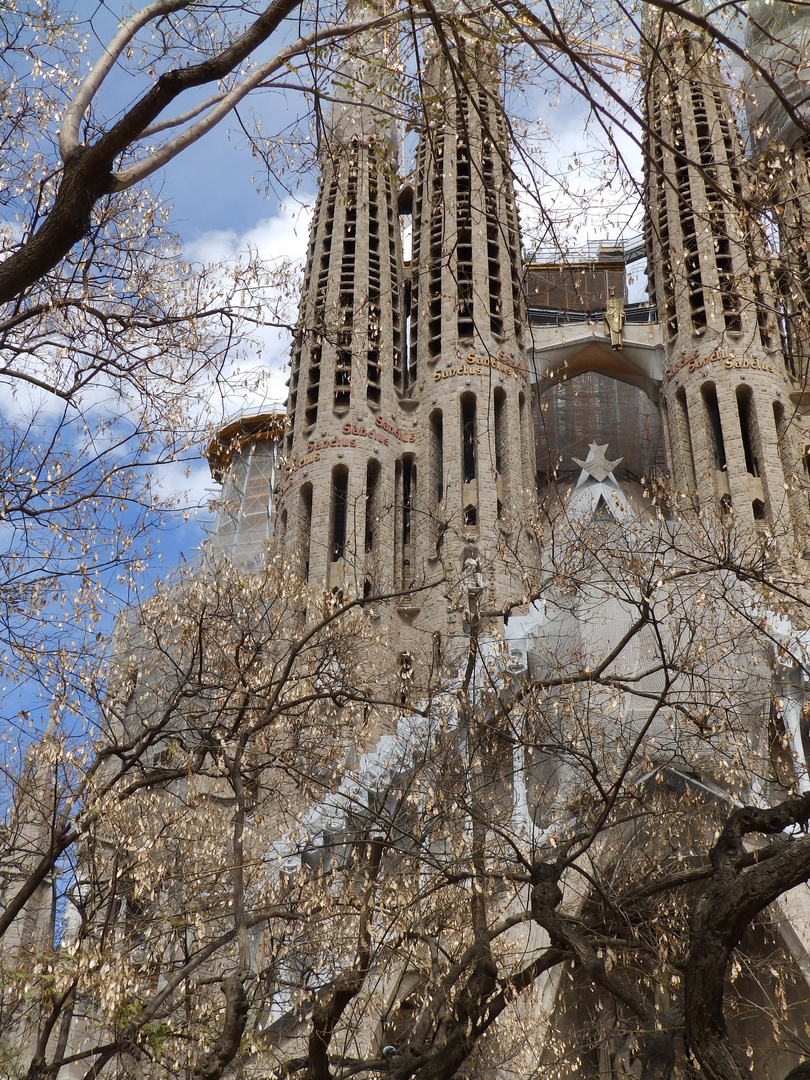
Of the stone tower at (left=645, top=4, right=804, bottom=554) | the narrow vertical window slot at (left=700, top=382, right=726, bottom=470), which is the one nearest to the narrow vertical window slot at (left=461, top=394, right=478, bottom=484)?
the stone tower at (left=645, top=4, right=804, bottom=554)

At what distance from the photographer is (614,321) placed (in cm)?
3925

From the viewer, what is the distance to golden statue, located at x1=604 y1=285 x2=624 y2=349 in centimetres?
3900

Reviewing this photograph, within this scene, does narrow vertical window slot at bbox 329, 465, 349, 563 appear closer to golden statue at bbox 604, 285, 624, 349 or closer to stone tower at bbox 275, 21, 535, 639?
stone tower at bbox 275, 21, 535, 639

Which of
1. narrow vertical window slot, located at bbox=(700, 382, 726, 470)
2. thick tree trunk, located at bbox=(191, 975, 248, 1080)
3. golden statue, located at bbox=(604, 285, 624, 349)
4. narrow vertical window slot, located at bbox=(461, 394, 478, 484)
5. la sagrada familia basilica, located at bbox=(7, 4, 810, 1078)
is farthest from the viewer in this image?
golden statue, located at bbox=(604, 285, 624, 349)

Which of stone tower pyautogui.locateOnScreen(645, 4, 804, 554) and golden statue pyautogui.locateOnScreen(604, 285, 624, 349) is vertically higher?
golden statue pyautogui.locateOnScreen(604, 285, 624, 349)

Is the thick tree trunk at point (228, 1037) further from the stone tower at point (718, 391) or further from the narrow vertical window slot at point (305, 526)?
the narrow vertical window slot at point (305, 526)

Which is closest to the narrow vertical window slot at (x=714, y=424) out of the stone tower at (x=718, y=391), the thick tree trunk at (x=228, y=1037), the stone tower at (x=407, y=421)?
the stone tower at (x=718, y=391)

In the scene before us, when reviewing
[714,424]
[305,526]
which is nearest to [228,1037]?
[305,526]

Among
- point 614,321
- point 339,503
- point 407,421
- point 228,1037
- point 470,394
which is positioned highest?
point 614,321

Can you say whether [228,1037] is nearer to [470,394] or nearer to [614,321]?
[470,394]

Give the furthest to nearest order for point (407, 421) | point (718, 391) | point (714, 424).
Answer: point (407, 421) → point (714, 424) → point (718, 391)

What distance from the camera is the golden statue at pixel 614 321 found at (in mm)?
39000

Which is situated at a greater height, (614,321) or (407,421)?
(614,321)

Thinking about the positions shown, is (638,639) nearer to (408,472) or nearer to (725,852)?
(408,472)
